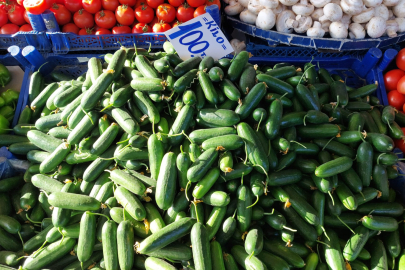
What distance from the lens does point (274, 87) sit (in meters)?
2.60

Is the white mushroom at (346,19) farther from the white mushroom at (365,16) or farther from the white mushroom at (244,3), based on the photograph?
the white mushroom at (244,3)

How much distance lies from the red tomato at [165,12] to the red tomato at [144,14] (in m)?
0.10

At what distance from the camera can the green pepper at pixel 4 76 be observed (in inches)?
142

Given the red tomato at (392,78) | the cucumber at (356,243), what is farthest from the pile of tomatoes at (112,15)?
the cucumber at (356,243)

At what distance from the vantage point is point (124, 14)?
151 inches

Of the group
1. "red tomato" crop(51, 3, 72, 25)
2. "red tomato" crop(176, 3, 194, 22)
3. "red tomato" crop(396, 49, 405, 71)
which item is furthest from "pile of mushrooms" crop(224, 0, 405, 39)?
"red tomato" crop(51, 3, 72, 25)

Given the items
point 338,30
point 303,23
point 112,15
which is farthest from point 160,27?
point 338,30

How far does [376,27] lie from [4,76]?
4.40m

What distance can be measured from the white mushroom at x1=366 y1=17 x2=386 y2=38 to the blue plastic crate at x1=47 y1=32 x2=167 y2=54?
2.36 m

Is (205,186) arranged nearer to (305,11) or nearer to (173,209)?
(173,209)

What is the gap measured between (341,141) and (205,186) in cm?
126

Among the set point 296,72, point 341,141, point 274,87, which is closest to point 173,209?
point 274,87

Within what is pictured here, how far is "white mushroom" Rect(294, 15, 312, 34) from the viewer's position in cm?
346

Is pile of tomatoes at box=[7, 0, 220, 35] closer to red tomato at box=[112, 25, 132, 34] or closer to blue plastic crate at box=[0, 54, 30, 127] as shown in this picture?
red tomato at box=[112, 25, 132, 34]
